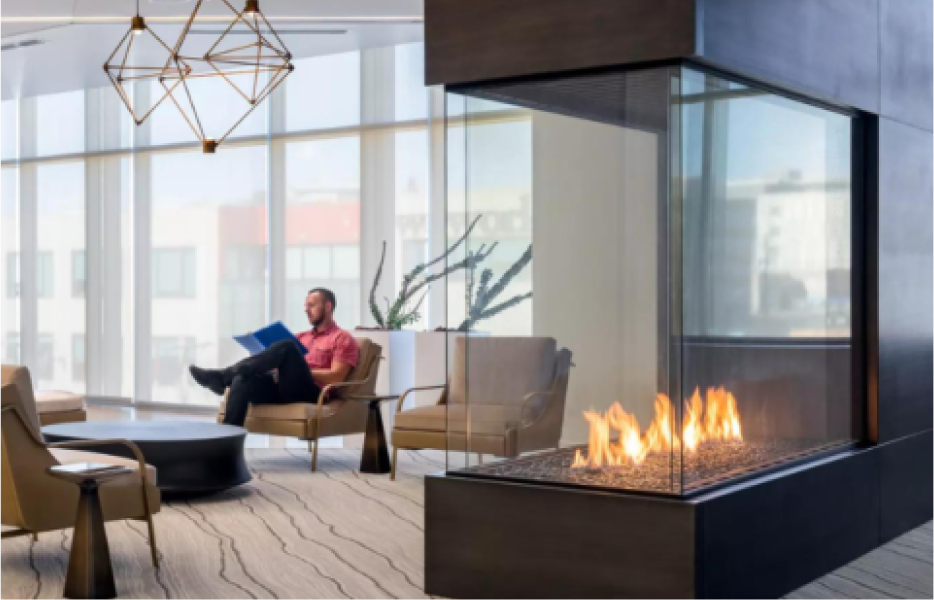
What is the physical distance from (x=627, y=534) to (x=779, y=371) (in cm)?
111

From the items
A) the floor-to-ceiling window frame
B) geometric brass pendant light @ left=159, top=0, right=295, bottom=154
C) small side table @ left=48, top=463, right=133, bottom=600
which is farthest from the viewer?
the floor-to-ceiling window frame

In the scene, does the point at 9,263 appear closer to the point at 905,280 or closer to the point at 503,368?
the point at 503,368

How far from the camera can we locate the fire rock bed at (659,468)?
12.9 ft

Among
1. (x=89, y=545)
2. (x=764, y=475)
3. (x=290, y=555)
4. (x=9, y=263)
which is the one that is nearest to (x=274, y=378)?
(x=290, y=555)

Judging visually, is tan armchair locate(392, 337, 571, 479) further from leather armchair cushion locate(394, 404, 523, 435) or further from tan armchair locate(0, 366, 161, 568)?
tan armchair locate(0, 366, 161, 568)

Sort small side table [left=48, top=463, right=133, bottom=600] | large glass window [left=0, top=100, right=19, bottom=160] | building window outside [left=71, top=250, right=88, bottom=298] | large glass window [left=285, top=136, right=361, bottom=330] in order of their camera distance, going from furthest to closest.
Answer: large glass window [left=0, top=100, right=19, bottom=160], building window outside [left=71, top=250, right=88, bottom=298], large glass window [left=285, top=136, right=361, bottom=330], small side table [left=48, top=463, right=133, bottom=600]

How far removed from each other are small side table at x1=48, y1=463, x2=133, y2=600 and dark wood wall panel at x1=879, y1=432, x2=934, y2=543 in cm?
332

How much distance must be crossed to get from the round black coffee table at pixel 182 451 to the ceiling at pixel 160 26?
Answer: 304 centimetres

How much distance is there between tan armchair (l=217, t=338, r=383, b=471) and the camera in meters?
7.39

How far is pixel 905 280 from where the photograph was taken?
5523mm

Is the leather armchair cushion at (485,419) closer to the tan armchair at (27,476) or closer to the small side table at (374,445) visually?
the tan armchair at (27,476)

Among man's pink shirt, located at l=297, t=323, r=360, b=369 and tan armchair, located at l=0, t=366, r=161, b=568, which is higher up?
man's pink shirt, located at l=297, t=323, r=360, b=369

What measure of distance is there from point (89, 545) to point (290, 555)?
104 cm

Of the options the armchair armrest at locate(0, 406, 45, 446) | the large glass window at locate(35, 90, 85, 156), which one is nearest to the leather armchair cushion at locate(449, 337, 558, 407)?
the armchair armrest at locate(0, 406, 45, 446)
